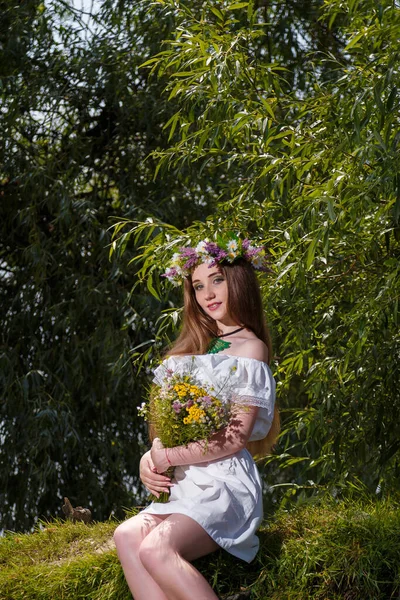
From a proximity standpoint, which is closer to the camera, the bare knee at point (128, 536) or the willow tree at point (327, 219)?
the bare knee at point (128, 536)

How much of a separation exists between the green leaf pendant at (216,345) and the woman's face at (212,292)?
0.28 feet

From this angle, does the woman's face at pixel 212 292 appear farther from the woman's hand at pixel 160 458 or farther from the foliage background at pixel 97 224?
the foliage background at pixel 97 224

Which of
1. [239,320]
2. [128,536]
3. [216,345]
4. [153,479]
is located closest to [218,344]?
[216,345]

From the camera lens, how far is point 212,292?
3213 mm

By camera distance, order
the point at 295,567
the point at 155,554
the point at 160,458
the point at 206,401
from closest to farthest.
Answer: the point at 155,554, the point at 206,401, the point at 160,458, the point at 295,567

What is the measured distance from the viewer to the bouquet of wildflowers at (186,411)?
9.42ft

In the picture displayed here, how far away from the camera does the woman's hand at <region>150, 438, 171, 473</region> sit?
296 cm

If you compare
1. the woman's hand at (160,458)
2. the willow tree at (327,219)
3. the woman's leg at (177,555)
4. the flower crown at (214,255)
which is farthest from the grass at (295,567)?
the flower crown at (214,255)

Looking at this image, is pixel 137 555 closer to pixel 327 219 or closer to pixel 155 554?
pixel 155 554

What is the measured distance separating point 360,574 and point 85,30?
439 centimetres

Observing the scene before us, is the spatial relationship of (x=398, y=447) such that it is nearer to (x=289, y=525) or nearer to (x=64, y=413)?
(x=289, y=525)

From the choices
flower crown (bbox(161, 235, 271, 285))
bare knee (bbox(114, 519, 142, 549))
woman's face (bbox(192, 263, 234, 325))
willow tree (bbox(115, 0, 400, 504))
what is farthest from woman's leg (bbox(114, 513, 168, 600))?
willow tree (bbox(115, 0, 400, 504))

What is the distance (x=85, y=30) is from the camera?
6.16 metres

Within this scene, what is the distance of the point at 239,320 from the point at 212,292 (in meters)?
0.14
